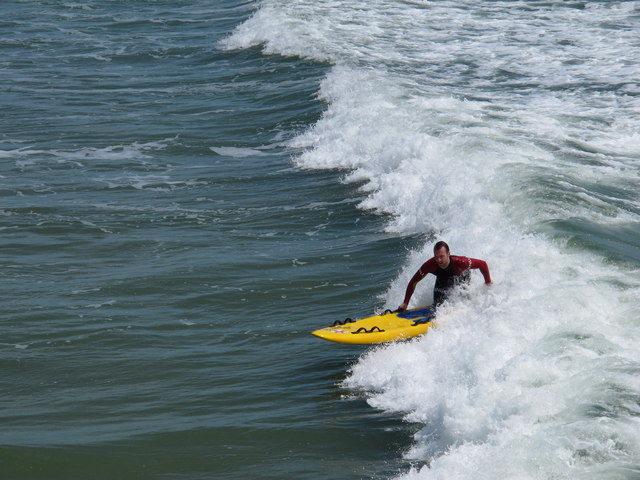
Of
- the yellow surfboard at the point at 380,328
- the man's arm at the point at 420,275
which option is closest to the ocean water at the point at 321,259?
the yellow surfboard at the point at 380,328

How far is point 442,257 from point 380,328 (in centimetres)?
127

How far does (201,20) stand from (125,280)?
26.6 meters

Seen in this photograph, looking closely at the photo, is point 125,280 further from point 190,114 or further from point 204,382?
point 190,114

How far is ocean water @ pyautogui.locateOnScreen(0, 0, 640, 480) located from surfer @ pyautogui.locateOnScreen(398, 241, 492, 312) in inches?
11.1

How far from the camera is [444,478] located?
26.5ft

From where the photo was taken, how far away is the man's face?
12.2 meters

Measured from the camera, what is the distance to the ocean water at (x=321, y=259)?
30.0 feet

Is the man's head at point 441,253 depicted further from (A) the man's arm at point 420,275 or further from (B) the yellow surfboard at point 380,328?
(B) the yellow surfboard at point 380,328

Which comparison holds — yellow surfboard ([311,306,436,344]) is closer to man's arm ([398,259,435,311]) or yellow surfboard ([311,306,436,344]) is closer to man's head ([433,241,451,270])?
man's arm ([398,259,435,311])

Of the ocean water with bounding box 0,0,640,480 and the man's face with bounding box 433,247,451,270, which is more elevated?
the man's face with bounding box 433,247,451,270

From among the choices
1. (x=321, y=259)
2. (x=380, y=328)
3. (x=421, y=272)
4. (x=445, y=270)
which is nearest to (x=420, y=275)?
(x=421, y=272)

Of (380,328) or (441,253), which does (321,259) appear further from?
(380,328)

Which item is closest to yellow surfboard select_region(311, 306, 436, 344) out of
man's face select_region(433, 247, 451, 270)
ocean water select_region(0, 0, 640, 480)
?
ocean water select_region(0, 0, 640, 480)

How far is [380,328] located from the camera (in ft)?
38.7
